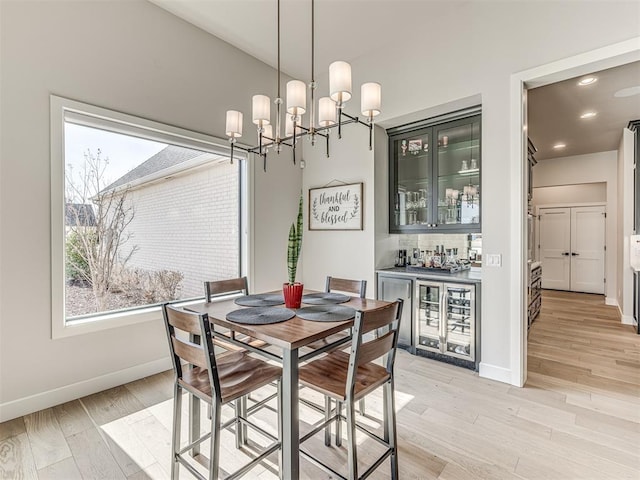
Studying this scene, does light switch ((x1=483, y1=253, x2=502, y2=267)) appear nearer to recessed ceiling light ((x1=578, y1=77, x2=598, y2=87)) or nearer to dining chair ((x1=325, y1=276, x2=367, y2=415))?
dining chair ((x1=325, y1=276, x2=367, y2=415))

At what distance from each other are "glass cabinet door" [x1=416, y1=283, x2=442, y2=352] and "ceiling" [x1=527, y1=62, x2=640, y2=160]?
8.26ft

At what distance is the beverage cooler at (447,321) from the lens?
3117 millimetres

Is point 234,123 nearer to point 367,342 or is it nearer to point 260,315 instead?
point 260,315

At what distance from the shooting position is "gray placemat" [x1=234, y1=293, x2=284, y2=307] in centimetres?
223

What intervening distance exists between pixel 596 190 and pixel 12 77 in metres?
9.53

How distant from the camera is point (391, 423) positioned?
5.76 feet

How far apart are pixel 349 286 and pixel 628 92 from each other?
161 inches

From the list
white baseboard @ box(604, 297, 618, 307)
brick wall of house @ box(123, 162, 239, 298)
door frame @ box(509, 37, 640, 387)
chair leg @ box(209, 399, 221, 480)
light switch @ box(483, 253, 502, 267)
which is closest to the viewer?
chair leg @ box(209, 399, 221, 480)

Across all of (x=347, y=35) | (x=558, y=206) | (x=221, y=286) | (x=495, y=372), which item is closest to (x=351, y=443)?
(x=221, y=286)

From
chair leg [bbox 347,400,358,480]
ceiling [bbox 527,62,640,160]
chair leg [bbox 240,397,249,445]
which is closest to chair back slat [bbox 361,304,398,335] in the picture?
chair leg [bbox 347,400,358,480]

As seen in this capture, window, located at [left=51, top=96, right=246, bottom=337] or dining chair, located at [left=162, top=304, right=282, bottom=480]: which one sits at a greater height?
window, located at [left=51, top=96, right=246, bottom=337]

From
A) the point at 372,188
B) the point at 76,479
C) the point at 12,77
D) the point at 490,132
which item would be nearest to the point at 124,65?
the point at 12,77

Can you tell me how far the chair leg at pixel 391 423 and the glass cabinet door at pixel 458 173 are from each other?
222 cm

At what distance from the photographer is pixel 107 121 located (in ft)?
9.00
